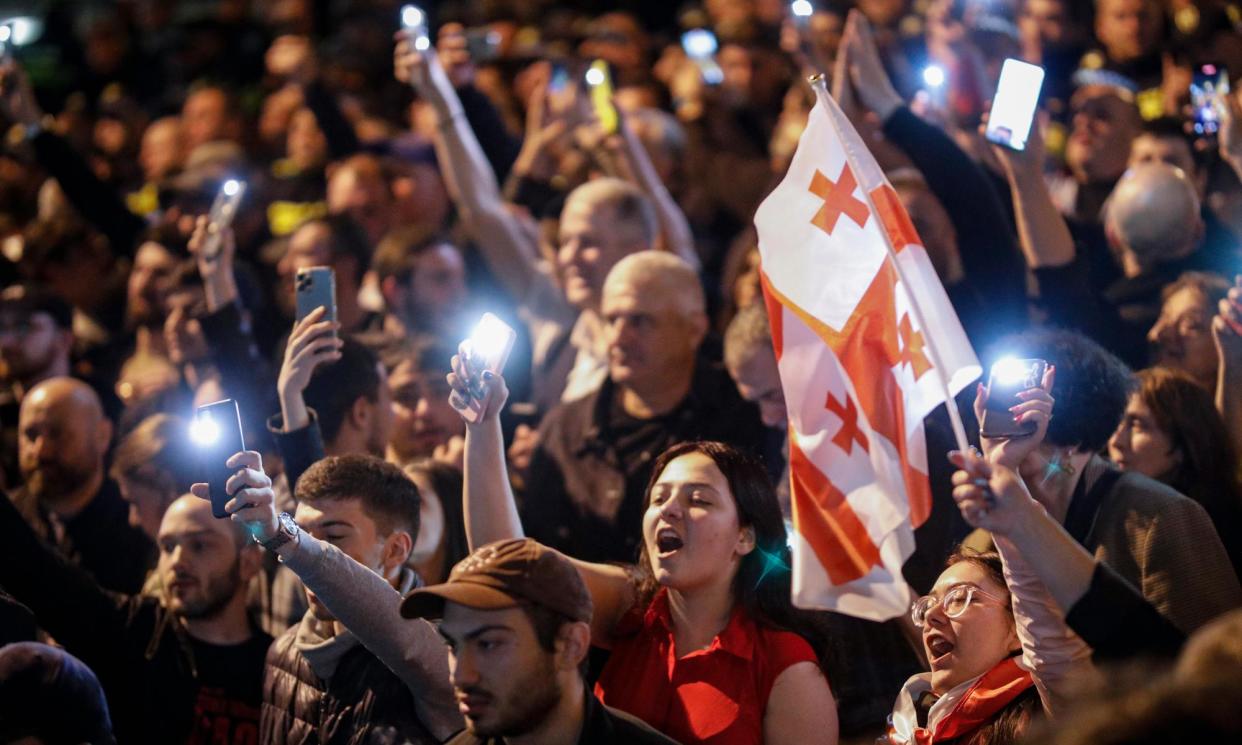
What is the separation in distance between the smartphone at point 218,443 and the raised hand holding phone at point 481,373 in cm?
54

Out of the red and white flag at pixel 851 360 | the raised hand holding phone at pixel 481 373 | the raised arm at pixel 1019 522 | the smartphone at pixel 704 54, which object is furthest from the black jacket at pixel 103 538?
the smartphone at pixel 704 54

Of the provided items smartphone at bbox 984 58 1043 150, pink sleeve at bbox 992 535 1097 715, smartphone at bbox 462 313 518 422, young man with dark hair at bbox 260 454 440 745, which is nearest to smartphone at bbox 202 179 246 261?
young man with dark hair at bbox 260 454 440 745

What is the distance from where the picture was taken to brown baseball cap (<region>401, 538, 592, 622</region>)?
3.43 m

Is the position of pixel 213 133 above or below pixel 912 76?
below

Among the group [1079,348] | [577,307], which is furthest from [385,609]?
[577,307]

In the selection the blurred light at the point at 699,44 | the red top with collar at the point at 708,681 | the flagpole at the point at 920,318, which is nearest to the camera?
the flagpole at the point at 920,318

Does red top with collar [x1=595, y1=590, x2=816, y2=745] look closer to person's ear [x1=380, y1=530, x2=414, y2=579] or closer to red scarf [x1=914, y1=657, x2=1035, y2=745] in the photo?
red scarf [x1=914, y1=657, x2=1035, y2=745]

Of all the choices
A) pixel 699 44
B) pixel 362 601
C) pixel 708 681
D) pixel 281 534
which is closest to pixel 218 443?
pixel 281 534

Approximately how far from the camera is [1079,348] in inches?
164

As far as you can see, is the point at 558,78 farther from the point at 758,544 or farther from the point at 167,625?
the point at 758,544

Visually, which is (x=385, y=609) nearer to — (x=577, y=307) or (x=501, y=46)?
(x=577, y=307)

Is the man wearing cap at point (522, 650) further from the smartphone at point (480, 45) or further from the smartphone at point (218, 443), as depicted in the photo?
the smartphone at point (480, 45)

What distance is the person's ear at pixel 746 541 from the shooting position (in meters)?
4.05

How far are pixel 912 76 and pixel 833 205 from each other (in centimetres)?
390
